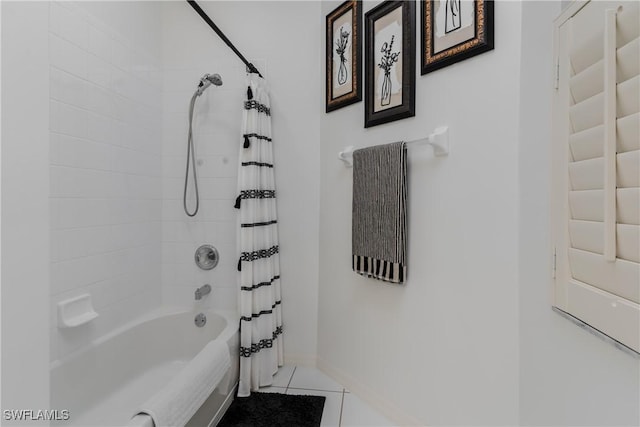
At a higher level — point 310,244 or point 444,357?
point 310,244

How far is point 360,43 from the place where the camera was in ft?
5.80

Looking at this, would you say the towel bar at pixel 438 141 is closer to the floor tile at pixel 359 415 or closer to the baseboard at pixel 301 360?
the floor tile at pixel 359 415

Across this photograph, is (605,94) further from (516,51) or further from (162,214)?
(162,214)

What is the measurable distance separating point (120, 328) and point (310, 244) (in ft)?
Answer: 3.89

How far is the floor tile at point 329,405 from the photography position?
1.55m

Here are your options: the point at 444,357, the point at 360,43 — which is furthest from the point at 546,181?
the point at 360,43

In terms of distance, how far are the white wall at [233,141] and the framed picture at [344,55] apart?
0.43ft

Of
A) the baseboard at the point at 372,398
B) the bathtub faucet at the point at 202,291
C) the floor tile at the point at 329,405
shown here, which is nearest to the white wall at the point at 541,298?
the baseboard at the point at 372,398

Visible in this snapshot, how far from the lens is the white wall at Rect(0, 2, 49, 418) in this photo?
46 centimetres

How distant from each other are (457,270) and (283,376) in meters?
1.30

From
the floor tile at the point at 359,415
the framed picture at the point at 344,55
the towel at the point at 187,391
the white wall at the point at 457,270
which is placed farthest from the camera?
the framed picture at the point at 344,55

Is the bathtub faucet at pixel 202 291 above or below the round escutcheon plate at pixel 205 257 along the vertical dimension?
below

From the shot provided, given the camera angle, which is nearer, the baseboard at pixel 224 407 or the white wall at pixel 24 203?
the white wall at pixel 24 203

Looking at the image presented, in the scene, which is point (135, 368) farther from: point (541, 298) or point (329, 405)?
point (541, 298)
